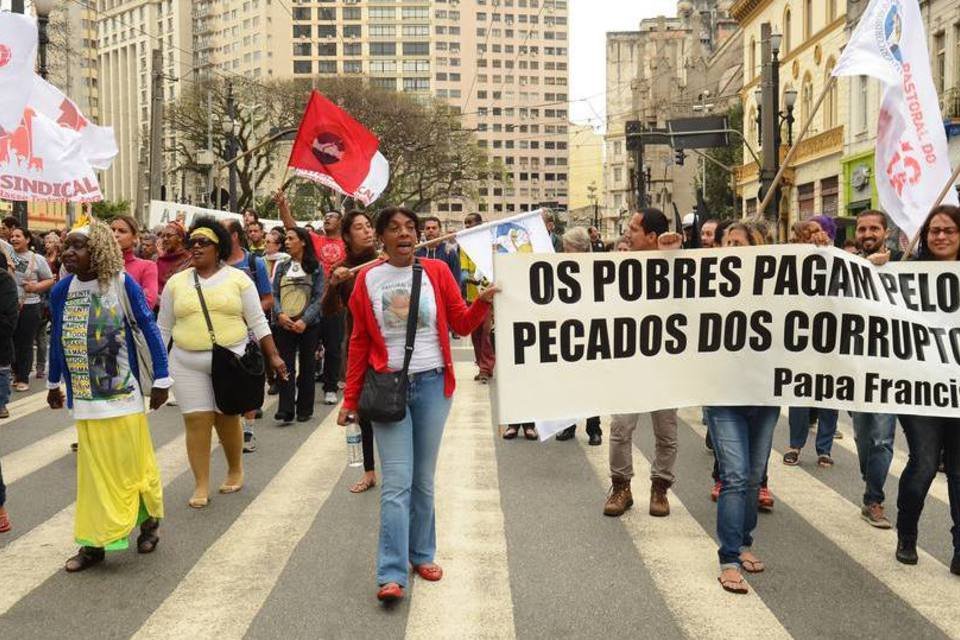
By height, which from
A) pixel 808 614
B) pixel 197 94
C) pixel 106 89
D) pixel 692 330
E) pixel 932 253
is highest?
pixel 106 89

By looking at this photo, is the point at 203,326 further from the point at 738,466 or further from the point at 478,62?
the point at 478,62

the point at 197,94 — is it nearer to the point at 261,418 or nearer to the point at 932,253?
the point at 261,418

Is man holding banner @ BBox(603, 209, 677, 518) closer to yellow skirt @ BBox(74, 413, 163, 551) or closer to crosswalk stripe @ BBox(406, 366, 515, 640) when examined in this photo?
crosswalk stripe @ BBox(406, 366, 515, 640)

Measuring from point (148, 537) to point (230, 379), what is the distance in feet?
3.96

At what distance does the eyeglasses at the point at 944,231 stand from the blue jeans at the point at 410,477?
8.62ft

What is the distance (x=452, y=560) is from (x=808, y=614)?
1.79m

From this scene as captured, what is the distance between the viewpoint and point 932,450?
5023 mm

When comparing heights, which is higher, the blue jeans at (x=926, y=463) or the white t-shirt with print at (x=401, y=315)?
the white t-shirt with print at (x=401, y=315)

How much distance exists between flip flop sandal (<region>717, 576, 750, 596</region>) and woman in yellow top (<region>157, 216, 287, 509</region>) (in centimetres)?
316

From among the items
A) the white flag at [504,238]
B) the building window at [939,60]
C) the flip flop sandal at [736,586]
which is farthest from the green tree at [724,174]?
the flip flop sandal at [736,586]

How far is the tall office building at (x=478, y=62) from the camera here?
12594cm

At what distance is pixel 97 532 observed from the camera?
507 centimetres

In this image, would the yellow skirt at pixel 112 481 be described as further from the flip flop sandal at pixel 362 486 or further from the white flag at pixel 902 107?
the white flag at pixel 902 107

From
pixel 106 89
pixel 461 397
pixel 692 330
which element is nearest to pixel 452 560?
pixel 692 330
